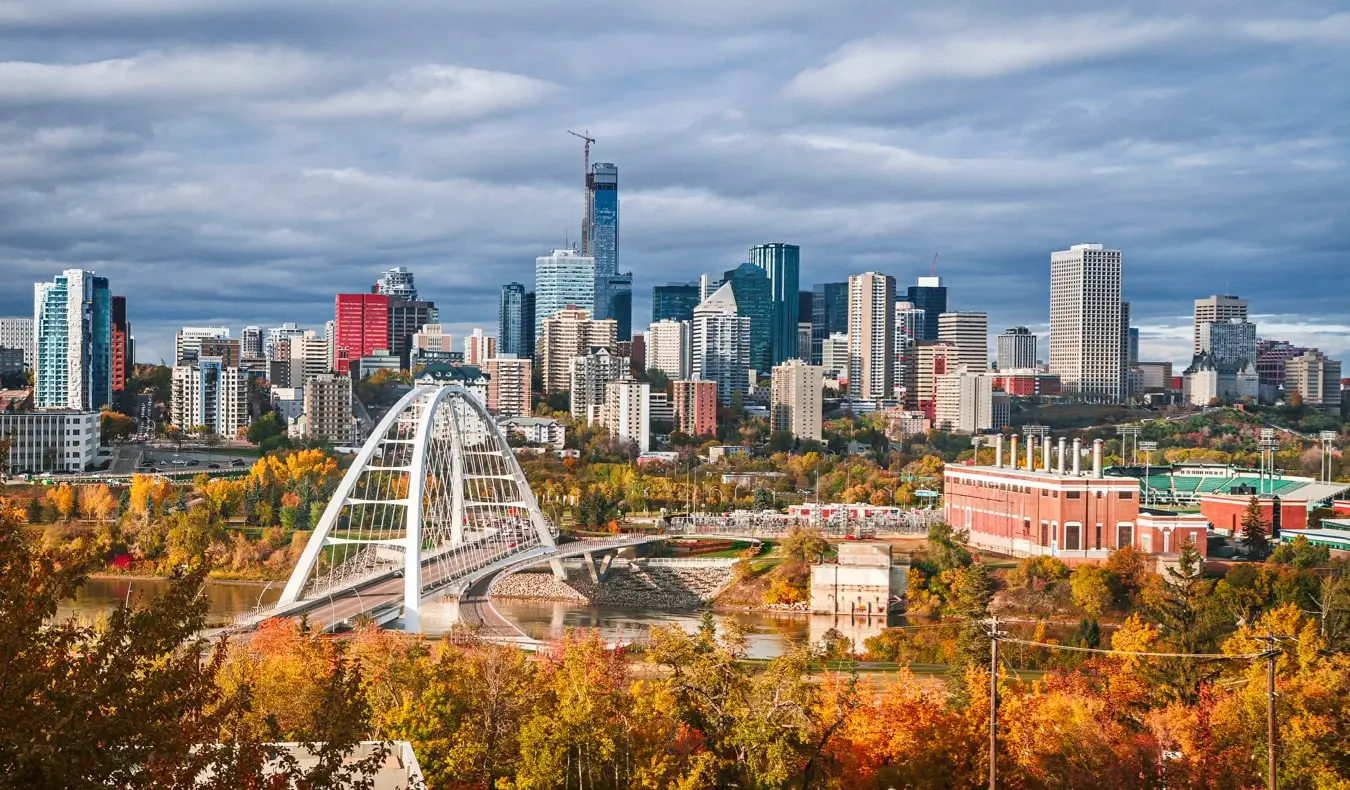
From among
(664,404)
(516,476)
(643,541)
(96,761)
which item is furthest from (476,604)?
(664,404)

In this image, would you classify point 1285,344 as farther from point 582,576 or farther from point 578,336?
point 582,576

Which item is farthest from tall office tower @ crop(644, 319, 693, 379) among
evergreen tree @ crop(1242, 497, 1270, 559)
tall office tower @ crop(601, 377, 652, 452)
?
evergreen tree @ crop(1242, 497, 1270, 559)

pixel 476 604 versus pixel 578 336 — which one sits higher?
pixel 578 336

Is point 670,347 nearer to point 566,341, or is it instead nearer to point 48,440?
point 566,341

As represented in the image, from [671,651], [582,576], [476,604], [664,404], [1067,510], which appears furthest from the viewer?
[664,404]

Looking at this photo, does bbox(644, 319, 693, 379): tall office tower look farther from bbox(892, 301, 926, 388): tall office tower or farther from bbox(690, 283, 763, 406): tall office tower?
bbox(892, 301, 926, 388): tall office tower

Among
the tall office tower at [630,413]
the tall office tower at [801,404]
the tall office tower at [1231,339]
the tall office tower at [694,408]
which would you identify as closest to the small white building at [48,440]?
the tall office tower at [630,413]
